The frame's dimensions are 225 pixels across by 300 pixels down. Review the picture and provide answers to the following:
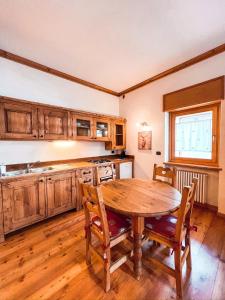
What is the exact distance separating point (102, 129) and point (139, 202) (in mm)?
2402

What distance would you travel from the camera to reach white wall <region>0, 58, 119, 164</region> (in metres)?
2.44

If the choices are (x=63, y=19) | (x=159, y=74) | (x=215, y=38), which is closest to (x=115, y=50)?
(x=63, y=19)

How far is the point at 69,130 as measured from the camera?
283 centimetres

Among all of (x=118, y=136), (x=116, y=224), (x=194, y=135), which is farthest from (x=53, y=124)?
(x=194, y=135)

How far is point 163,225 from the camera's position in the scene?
4.68 ft

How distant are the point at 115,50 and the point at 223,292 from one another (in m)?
3.23

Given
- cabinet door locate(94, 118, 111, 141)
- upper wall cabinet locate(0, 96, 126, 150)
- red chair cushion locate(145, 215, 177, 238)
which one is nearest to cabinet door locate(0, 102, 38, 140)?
upper wall cabinet locate(0, 96, 126, 150)

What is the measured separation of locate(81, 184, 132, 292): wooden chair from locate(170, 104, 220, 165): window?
221 cm

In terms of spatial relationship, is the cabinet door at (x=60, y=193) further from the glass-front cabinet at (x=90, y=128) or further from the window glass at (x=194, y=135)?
the window glass at (x=194, y=135)

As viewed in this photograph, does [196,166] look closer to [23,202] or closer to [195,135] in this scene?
[195,135]

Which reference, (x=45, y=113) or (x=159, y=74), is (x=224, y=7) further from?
(x=45, y=113)

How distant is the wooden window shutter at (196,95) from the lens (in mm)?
2416

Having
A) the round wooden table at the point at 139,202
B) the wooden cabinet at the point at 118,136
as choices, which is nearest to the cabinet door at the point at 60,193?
the round wooden table at the point at 139,202

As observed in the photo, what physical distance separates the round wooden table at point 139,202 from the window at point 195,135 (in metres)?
1.53
